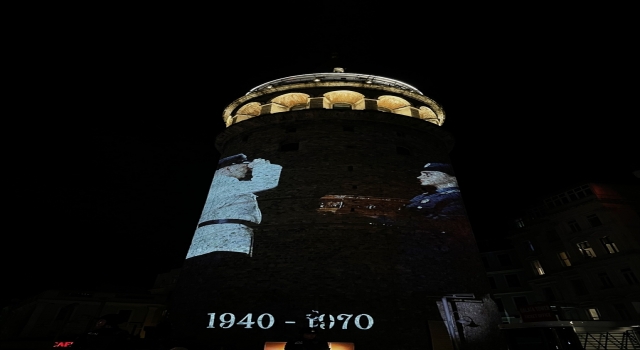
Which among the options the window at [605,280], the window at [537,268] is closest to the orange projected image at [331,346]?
the window at [605,280]

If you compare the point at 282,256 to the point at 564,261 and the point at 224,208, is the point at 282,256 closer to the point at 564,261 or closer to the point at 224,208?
the point at 224,208

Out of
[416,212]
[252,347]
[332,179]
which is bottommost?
[252,347]

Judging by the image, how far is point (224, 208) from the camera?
44.6 ft

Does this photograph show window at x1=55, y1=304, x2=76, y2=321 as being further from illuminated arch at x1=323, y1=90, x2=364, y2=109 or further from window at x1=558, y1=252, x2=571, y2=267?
window at x1=558, y1=252, x2=571, y2=267

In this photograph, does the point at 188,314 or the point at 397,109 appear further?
the point at 397,109

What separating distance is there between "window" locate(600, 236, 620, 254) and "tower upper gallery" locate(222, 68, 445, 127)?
13.7 m

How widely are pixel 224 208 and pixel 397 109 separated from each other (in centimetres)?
1026

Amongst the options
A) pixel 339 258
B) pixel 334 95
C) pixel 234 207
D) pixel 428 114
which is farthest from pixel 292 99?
pixel 339 258

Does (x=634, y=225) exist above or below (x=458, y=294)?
above

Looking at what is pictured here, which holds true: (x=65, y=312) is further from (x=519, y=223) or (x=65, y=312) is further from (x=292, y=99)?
(x=519, y=223)

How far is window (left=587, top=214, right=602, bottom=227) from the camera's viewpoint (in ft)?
67.0

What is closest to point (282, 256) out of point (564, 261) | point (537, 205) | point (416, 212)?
point (416, 212)

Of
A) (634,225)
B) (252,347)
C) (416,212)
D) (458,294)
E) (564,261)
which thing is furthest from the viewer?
(564,261)

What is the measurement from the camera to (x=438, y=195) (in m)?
13.9
